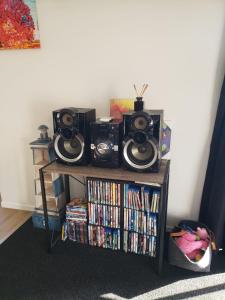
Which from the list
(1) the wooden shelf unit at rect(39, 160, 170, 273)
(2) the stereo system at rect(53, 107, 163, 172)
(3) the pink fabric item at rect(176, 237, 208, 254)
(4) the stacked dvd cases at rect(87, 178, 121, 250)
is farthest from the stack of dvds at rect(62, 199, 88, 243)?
(3) the pink fabric item at rect(176, 237, 208, 254)

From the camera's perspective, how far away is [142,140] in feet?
4.73

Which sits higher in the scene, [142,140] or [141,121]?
[141,121]

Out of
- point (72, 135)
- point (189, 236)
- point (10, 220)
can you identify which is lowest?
point (10, 220)

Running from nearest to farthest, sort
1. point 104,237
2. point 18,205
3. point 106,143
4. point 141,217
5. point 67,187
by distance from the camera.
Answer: point 106,143
point 141,217
point 104,237
point 67,187
point 18,205

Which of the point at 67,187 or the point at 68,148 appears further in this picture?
the point at 67,187

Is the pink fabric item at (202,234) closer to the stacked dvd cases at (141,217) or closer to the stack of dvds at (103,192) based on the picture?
the stacked dvd cases at (141,217)

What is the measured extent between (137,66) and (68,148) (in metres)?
0.79

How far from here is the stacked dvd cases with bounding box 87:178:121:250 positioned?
5.40ft

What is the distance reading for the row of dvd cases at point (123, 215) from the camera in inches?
63.1

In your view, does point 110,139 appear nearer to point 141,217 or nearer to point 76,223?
point 141,217

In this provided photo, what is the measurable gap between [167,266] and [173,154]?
2.66 ft

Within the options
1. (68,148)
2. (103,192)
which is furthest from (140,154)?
(68,148)

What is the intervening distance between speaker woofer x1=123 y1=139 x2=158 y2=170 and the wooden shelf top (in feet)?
0.20

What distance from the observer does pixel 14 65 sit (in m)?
1.98
